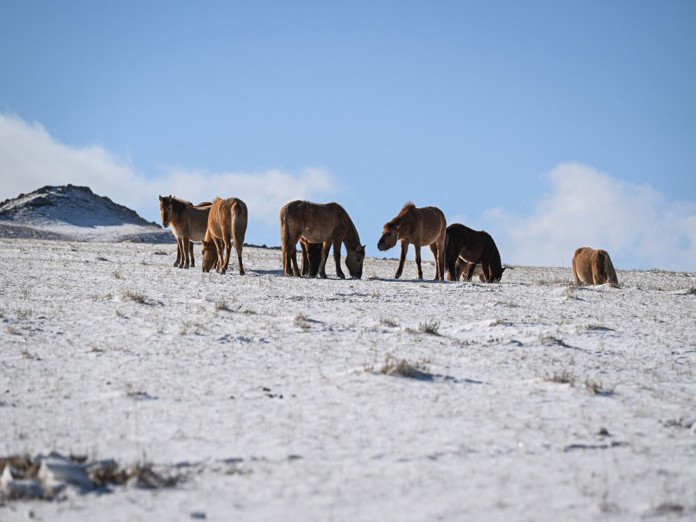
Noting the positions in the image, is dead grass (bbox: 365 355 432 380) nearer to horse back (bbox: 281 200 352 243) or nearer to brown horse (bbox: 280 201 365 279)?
brown horse (bbox: 280 201 365 279)

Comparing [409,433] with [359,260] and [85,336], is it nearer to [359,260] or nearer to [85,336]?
[85,336]

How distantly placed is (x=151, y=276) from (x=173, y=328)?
6.54 m

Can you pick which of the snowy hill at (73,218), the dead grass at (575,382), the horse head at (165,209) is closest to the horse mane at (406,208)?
the horse head at (165,209)

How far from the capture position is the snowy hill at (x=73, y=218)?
4400 centimetres

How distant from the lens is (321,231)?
17.2 metres

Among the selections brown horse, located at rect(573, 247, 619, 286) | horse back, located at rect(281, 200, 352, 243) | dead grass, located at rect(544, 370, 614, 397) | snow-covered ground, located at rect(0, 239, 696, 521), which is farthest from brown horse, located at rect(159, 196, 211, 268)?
dead grass, located at rect(544, 370, 614, 397)

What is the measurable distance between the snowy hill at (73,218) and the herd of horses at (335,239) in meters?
23.1

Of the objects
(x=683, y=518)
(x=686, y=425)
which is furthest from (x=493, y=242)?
(x=683, y=518)

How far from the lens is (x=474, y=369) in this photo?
6.32m

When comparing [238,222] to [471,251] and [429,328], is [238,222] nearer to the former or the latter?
[471,251]

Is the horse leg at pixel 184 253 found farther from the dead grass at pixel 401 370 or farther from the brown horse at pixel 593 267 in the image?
the dead grass at pixel 401 370

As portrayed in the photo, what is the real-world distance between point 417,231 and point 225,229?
4.53m

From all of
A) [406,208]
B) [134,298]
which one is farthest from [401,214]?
[134,298]

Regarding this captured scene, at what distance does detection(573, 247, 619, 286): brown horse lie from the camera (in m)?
17.2
